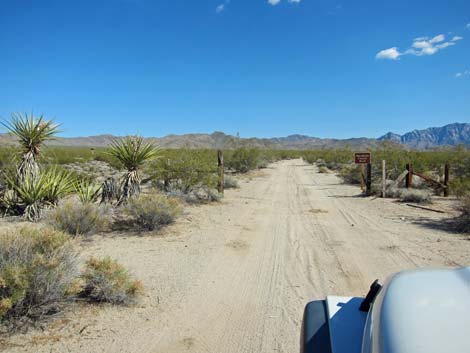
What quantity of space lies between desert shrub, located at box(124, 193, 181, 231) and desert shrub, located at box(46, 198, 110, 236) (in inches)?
32.6

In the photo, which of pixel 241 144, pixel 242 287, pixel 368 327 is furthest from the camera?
pixel 241 144

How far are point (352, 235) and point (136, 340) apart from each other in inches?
238

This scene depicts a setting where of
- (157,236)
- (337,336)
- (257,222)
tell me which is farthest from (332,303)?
(257,222)

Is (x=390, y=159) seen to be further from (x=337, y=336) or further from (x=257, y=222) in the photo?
(x=337, y=336)

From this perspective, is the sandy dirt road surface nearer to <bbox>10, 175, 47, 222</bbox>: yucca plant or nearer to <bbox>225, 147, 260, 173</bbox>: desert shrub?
<bbox>10, 175, 47, 222</bbox>: yucca plant

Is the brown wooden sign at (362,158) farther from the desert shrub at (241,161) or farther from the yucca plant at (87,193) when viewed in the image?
the desert shrub at (241,161)

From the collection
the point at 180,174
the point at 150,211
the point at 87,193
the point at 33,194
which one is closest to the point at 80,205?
the point at 150,211

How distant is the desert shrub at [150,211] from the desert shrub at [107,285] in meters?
3.66

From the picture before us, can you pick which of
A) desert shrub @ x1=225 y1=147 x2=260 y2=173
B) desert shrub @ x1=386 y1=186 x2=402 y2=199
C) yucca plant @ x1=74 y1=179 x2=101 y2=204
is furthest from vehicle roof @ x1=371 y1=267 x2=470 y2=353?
desert shrub @ x1=225 y1=147 x2=260 y2=173

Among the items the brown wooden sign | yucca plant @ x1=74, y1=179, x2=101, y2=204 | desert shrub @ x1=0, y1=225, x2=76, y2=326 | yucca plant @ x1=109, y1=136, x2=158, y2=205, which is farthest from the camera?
the brown wooden sign

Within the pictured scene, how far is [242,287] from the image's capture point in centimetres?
514

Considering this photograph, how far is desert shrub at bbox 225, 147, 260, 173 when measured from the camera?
30266mm

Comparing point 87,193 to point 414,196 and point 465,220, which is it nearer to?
point 465,220

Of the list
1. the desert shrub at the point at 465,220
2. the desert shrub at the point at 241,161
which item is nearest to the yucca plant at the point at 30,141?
the desert shrub at the point at 465,220
